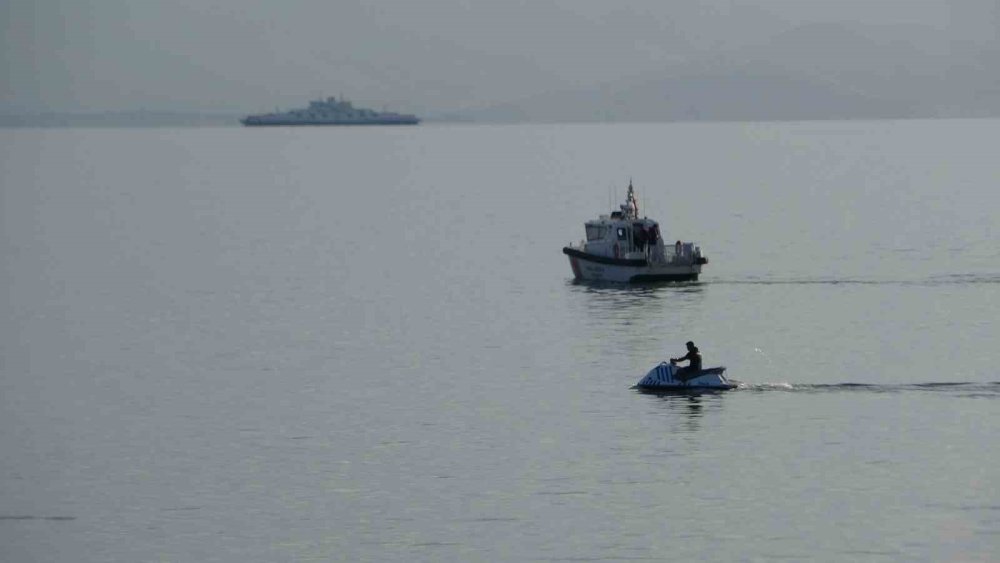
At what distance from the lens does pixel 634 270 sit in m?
105

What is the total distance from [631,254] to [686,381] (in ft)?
128

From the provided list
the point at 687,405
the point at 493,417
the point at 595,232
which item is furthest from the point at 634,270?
the point at 493,417

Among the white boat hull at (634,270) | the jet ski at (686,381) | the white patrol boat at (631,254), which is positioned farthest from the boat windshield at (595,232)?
the jet ski at (686,381)

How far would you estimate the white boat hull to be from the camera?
4141 inches

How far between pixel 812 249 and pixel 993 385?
69244mm

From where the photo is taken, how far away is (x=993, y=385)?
6900cm

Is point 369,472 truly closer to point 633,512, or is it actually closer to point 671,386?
point 633,512

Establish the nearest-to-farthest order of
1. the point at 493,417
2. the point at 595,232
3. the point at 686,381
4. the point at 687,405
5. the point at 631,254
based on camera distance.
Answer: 1. the point at 493,417
2. the point at 687,405
3. the point at 686,381
4. the point at 631,254
5. the point at 595,232

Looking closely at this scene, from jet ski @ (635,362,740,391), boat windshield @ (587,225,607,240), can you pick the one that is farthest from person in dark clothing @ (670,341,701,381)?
boat windshield @ (587,225,607,240)

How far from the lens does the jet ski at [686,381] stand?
221 ft

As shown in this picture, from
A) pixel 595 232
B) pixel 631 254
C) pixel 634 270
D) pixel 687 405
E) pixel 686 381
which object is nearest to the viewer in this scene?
pixel 687 405

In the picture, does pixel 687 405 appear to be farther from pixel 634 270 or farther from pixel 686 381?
pixel 634 270

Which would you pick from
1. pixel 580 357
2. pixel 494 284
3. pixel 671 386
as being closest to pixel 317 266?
pixel 494 284

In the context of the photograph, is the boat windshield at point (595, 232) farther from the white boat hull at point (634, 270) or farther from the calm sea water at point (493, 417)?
the calm sea water at point (493, 417)
